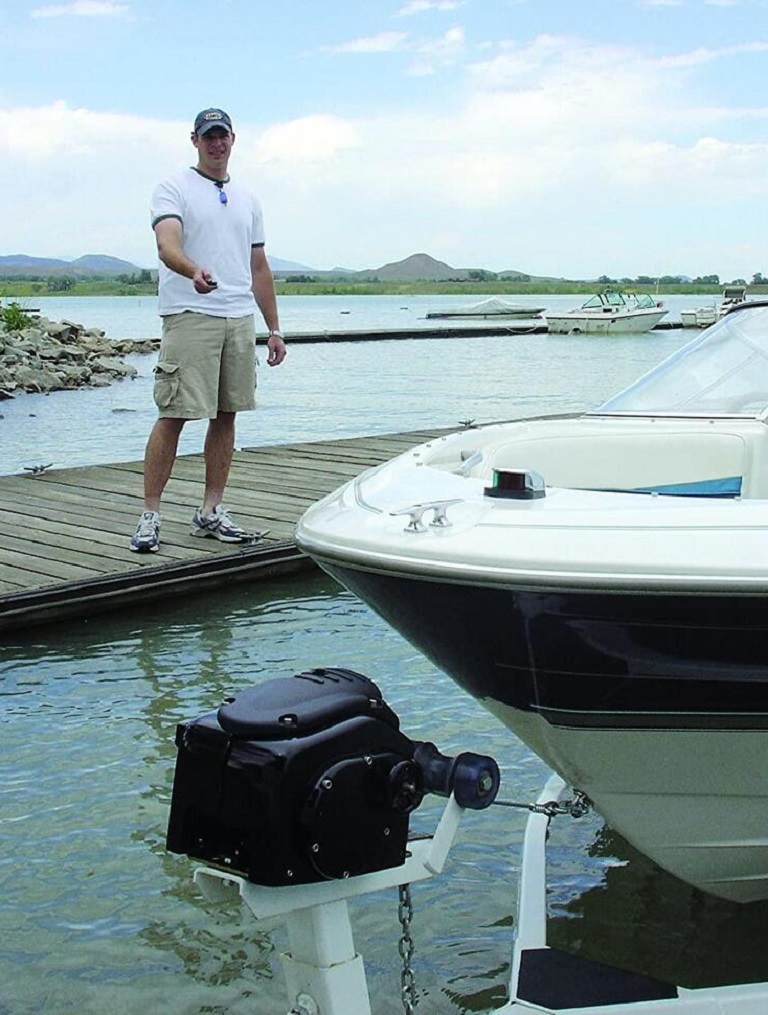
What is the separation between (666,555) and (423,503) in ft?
2.18

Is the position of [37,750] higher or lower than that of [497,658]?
lower

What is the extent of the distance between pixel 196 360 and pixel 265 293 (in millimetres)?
611

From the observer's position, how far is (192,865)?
11.9ft

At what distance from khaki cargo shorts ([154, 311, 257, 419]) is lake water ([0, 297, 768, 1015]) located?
987mm

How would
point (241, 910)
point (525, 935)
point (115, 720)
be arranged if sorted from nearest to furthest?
point (525, 935), point (241, 910), point (115, 720)

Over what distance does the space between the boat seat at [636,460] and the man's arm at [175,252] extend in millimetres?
2013

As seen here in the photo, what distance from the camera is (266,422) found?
2127cm

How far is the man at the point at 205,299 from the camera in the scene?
223 inches

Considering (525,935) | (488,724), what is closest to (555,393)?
(488,724)

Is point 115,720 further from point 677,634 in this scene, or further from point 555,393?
point 555,393

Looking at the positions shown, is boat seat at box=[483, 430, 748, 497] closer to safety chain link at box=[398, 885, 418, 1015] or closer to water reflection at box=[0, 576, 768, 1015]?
water reflection at box=[0, 576, 768, 1015]

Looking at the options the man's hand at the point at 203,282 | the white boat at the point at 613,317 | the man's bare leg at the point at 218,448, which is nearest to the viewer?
the man's hand at the point at 203,282

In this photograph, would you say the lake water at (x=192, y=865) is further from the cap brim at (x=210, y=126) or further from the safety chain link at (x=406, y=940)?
the cap brim at (x=210, y=126)

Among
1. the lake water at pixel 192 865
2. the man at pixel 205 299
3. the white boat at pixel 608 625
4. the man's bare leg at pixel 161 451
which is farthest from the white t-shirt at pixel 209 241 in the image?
the white boat at pixel 608 625
